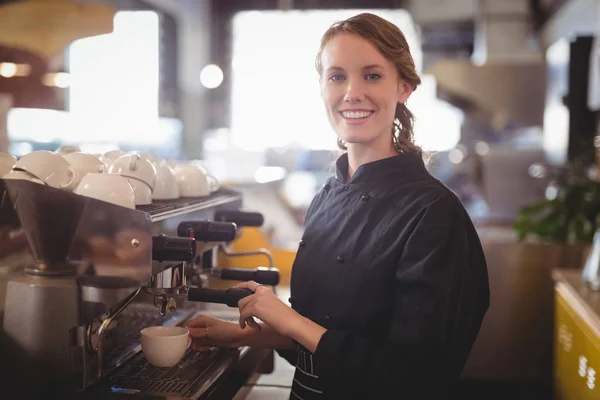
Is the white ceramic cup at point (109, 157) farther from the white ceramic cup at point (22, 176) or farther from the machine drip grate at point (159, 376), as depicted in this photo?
the machine drip grate at point (159, 376)

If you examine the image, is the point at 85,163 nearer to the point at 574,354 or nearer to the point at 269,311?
the point at 269,311

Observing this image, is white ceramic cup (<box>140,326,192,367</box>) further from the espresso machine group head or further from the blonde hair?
the blonde hair

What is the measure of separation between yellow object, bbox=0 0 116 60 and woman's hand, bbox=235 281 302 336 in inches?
98.0

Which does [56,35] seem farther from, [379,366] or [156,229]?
[379,366]

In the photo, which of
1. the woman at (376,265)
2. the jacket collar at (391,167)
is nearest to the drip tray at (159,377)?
the woman at (376,265)

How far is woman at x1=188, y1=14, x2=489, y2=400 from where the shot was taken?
1.09 meters

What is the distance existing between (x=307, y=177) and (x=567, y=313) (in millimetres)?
4314

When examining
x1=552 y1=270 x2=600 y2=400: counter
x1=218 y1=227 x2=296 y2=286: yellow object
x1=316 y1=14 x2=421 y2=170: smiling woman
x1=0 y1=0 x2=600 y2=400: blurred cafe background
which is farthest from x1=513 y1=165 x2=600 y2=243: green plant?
x1=316 y1=14 x2=421 y2=170: smiling woman

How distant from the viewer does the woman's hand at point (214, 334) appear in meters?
1.38

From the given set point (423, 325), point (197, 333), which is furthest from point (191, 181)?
point (423, 325)

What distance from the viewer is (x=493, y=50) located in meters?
5.64

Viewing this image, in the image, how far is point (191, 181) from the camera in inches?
63.5

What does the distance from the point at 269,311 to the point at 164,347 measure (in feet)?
0.71

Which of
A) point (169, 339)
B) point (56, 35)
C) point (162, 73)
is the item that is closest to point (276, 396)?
point (169, 339)
